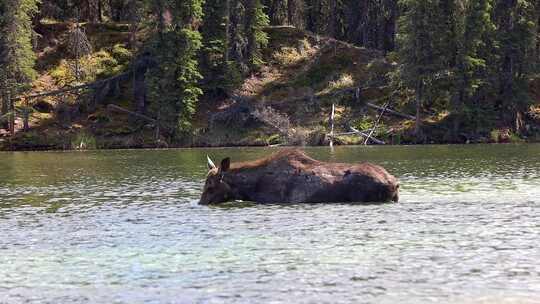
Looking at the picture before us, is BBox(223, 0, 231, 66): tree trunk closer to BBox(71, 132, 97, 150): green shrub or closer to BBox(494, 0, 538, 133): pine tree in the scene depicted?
BBox(71, 132, 97, 150): green shrub

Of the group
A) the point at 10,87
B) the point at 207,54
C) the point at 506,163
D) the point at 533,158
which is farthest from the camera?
the point at 207,54

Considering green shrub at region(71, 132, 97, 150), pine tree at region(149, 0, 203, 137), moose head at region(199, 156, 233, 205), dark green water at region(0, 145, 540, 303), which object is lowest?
dark green water at region(0, 145, 540, 303)

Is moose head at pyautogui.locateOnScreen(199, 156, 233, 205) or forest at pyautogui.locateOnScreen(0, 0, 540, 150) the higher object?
forest at pyautogui.locateOnScreen(0, 0, 540, 150)

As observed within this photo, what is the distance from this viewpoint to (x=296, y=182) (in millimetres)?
25375

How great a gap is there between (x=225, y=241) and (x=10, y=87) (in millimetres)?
67293

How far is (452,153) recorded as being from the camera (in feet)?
180

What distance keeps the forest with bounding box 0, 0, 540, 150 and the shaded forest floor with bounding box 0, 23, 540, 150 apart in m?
0.21

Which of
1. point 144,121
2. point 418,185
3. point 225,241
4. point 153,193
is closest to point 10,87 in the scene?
point 144,121

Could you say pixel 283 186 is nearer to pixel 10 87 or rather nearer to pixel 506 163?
pixel 506 163

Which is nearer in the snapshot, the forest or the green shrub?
the green shrub

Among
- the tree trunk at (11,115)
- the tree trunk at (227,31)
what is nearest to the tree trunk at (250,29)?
the tree trunk at (227,31)

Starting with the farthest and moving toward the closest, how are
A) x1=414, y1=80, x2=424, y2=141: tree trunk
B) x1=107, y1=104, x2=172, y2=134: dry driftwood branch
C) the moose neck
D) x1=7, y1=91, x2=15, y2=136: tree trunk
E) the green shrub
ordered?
x1=107, y1=104, x2=172, y2=134: dry driftwood branch < x1=7, y1=91, x2=15, y2=136: tree trunk < the green shrub < x1=414, y1=80, x2=424, y2=141: tree trunk < the moose neck

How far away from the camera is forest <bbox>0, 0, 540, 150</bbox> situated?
7588 cm

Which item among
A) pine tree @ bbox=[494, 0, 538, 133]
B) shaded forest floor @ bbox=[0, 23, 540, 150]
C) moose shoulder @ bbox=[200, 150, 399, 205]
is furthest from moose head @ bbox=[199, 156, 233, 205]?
pine tree @ bbox=[494, 0, 538, 133]
